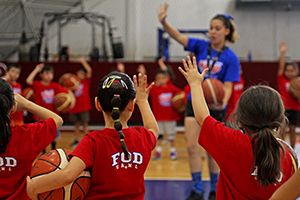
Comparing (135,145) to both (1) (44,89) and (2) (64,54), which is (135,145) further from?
(2) (64,54)

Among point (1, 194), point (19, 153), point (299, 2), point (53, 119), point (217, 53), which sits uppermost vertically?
point (299, 2)

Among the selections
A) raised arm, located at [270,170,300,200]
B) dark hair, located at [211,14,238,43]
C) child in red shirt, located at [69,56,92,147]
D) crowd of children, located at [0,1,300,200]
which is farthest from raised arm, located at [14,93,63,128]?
child in red shirt, located at [69,56,92,147]

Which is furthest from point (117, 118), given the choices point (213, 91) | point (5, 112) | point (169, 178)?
point (169, 178)

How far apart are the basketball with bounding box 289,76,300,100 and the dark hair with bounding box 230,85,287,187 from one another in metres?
4.54

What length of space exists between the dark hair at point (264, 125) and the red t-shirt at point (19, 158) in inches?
47.4

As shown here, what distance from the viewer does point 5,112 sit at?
1837 millimetres

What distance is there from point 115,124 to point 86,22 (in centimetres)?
922

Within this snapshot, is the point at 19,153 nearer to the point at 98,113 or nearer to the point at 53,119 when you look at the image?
the point at 53,119

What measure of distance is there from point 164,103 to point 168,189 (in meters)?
2.60

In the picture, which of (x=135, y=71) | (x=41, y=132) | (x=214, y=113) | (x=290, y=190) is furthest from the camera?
(x=135, y=71)

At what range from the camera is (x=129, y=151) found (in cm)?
170

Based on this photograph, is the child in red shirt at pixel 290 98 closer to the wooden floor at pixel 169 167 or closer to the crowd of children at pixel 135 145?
the wooden floor at pixel 169 167

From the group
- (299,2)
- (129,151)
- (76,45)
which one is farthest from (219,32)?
(299,2)

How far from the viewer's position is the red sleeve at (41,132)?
1.91 metres
